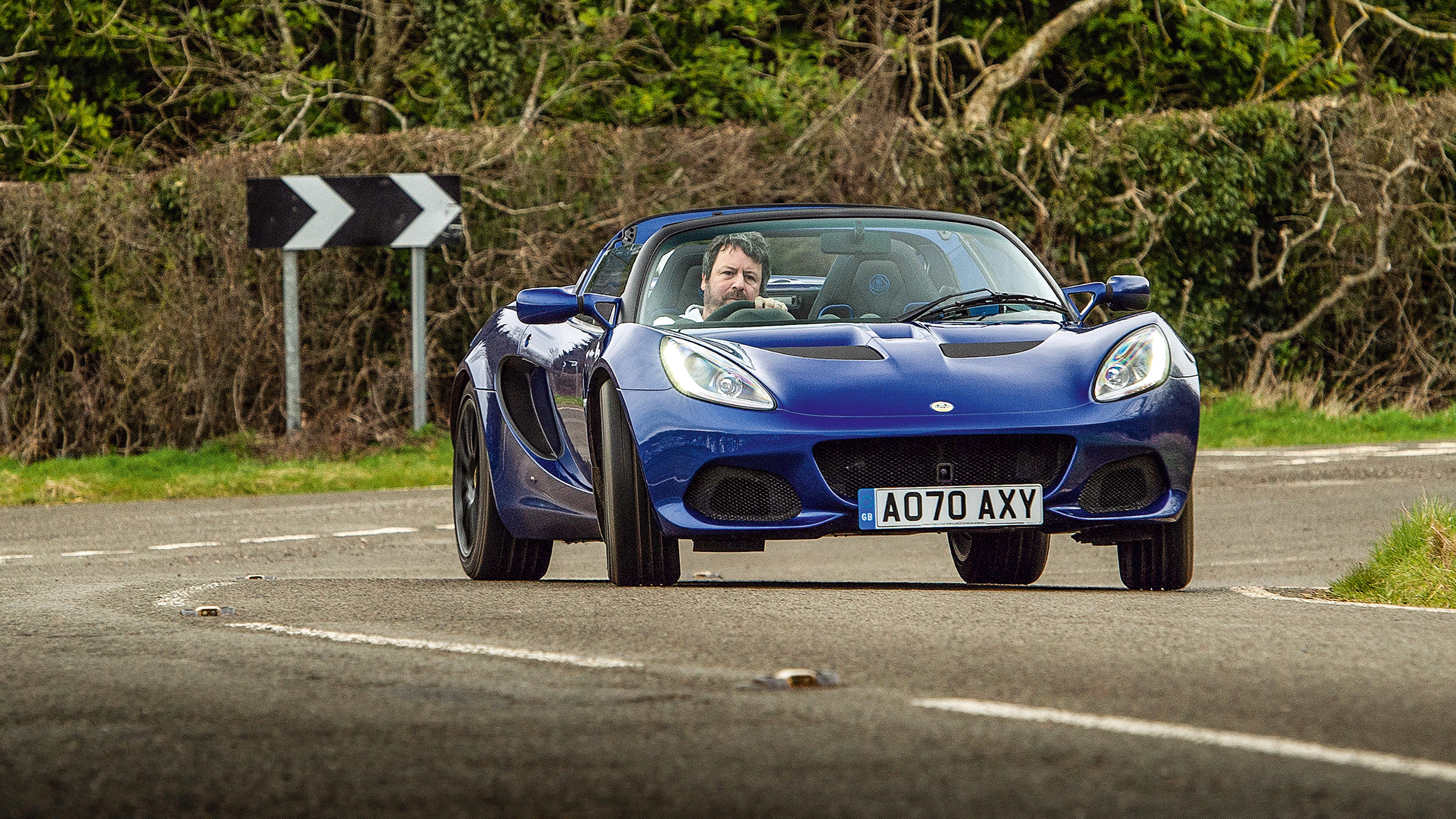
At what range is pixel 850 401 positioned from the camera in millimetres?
6586

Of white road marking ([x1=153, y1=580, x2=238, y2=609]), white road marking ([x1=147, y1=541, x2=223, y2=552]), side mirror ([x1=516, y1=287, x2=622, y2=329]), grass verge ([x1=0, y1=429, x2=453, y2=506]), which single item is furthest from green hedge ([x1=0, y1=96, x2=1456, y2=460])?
side mirror ([x1=516, y1=287, x2=622, y2=329])

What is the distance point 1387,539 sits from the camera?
788cm

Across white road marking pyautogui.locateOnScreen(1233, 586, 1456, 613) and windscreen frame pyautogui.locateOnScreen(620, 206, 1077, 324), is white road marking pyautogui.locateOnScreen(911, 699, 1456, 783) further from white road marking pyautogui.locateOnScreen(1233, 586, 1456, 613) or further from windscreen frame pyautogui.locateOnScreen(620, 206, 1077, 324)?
windscreen frame pyautogui.locateOnScreen(620, 206, 1077, 324)

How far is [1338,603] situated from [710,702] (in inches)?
125

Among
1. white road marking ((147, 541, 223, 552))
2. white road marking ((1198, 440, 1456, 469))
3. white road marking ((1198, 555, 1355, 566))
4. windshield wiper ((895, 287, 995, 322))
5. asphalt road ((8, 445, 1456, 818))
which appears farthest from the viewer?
white road marking ((1198, 440, 1456, 469))

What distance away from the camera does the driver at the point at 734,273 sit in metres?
7.61

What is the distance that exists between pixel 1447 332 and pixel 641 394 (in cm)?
1440

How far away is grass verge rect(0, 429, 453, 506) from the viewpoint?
14430 millimetres

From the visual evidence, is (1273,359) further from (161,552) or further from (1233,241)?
(161,552)

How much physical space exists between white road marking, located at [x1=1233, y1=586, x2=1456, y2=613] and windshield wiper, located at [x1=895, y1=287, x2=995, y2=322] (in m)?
1.50

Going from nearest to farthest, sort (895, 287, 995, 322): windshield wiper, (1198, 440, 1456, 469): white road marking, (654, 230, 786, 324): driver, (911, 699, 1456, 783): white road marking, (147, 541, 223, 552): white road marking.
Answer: (911, 699, 1456, 783): white road marking → (895, 287, 995, 322): windshield wiper → (654, 230, 786, 324): driver → (147, 541, 223, 552): white road marking → (1198, 440, 1456, 469): white road marking

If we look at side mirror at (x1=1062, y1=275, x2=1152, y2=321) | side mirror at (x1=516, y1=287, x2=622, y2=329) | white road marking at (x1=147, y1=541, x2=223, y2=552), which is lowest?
white road marking at (x1=147, y1=541, x2=223, y2=552)

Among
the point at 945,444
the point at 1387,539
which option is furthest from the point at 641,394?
the point at 1387,539

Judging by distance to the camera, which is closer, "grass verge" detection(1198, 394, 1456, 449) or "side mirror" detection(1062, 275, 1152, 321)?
"side mirror" detection(1062, 275, 1152, 321)
